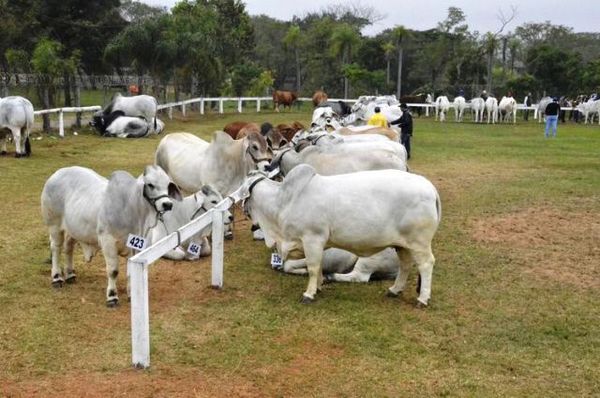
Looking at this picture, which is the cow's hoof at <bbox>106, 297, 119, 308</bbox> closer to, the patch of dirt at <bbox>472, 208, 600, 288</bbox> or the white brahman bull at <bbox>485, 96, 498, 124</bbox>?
the patch of dirt at <bbox>472, 208, 600, 288</bbox>

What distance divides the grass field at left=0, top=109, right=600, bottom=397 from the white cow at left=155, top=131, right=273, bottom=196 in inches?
35.9

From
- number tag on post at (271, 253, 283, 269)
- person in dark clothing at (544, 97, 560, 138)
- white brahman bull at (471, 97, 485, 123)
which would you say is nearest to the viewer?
number tag on post at (271, 253, 283, 269)

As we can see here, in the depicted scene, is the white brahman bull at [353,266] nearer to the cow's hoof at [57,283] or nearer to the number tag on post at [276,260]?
the number tag on post at [276,260]

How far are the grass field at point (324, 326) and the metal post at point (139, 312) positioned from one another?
141 millimetres

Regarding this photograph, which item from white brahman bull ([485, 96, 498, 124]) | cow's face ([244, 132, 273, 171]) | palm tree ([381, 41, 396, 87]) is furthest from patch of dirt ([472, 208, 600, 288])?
palm tree ([381, 41, 396, 87])

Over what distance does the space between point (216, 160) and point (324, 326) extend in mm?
4191

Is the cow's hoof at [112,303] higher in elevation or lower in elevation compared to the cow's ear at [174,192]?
lower

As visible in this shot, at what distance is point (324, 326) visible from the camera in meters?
6.32

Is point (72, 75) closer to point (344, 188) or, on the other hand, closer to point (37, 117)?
point (37, 117)

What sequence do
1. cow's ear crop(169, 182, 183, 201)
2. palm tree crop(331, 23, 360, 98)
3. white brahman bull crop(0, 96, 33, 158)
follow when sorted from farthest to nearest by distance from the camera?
1. palm tree crop(331, 23, 360, 98)
2. white brahman bull crop(0, 96, 33, 158)
3. cow's ear crop(169, 182, 183, 201)

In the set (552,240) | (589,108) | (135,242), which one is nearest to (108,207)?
(135,242)

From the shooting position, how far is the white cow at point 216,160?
955 cm

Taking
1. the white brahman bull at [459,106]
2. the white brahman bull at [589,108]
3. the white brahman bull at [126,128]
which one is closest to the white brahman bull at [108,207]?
the white brahman bull at [126,128]

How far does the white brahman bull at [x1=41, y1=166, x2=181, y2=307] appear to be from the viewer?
6383mm
